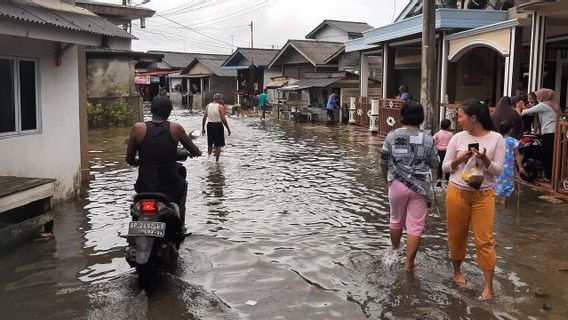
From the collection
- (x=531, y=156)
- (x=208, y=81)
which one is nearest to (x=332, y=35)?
(x=208, y=81)

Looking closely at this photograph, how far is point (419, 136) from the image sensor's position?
5.48m

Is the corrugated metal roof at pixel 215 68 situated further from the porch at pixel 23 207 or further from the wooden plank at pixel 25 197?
the wooden plank at pixel 25 197

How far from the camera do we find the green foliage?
906 inches

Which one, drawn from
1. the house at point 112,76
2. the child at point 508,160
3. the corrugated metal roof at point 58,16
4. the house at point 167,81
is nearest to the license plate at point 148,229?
the corrugated metal roof at point 58,16

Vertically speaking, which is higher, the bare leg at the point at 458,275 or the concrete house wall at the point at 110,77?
the concrete house wall at the point at 110,77

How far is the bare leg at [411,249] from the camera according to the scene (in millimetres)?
5488

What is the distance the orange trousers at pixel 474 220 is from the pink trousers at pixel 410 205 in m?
0.33

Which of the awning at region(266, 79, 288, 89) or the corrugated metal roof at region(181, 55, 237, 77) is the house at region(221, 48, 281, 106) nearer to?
the corrugated metal roof at region(181, 55, 237, 77)

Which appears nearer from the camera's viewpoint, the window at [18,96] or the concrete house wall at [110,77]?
the window at [18,96]

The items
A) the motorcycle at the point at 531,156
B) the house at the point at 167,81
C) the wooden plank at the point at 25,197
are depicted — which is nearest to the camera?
the wooden plank at the point at 25,197

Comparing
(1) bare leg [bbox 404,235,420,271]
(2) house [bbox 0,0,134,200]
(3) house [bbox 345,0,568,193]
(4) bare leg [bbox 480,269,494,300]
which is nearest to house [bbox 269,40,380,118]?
(3) house [bbox 345,0,568,193]

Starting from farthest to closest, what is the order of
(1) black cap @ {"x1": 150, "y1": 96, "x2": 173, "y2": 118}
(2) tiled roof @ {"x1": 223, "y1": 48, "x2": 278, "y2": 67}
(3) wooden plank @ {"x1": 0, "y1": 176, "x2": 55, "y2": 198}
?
(2) tiled roof @ {"x1": 223, "y1": 48, "x2": 278, "y2": 67} < (3) wooden plank @ {"x1": 0, "y1": 176, "x2": 55, "y2": 198} < (1) black cap @ {"x1": 150, "y1": 96, "x2": 173, "y2": 118}

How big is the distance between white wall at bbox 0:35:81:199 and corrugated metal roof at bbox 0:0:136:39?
1.67 feet

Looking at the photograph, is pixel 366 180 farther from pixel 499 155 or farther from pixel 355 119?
pixel 355 119
